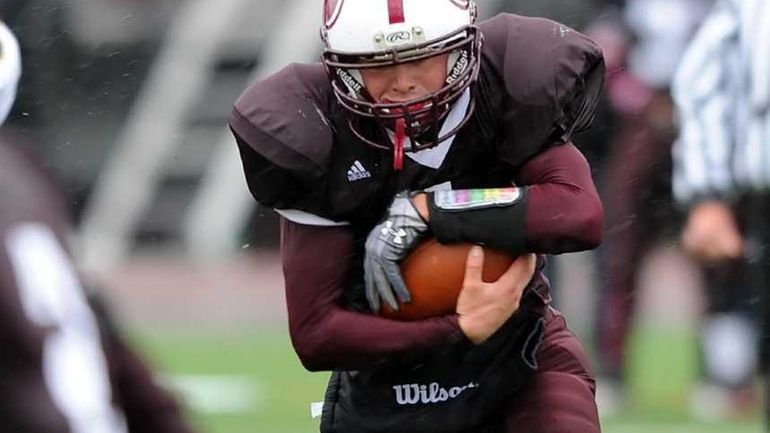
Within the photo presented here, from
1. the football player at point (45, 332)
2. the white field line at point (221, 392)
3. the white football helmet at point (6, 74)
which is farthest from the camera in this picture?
the white field line at point (221, 392)

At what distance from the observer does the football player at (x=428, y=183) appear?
3.82 metres

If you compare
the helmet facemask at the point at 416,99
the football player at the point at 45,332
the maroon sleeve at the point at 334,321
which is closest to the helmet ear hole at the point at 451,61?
the helmet facemask at the point at 416,99

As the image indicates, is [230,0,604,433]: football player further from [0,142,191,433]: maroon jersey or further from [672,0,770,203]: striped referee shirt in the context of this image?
[672,0,770,203]: striped referee shirt

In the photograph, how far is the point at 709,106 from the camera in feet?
22.1

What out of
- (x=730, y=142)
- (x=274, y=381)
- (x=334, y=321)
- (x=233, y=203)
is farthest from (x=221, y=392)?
(x=334, y=321)

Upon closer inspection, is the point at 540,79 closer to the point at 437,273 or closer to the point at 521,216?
the point at 521,216

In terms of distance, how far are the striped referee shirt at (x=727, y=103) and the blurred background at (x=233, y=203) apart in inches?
20.0

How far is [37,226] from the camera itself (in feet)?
8.36

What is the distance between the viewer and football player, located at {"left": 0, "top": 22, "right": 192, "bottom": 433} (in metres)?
2.48

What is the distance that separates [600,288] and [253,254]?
2.68 m

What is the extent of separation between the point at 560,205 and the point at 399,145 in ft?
1.02

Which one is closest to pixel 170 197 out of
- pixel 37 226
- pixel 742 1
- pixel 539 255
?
pixel 742 1

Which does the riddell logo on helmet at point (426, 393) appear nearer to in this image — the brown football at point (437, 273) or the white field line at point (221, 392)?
the brown football at point (437, 273)

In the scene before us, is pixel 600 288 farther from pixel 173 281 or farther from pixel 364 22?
pixel 364 22
